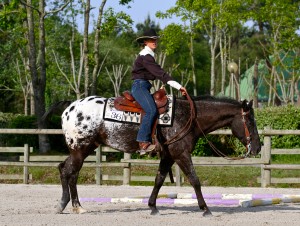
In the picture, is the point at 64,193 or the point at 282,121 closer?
the point at 64,193

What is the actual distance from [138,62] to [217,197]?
3.31m

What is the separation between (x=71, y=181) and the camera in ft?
34.6

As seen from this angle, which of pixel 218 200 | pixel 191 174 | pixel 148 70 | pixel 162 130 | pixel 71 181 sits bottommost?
pixel 218 200

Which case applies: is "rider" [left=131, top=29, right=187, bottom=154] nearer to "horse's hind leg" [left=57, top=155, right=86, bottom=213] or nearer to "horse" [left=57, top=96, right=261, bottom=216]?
"horse" [left=57, top=96, right=261, bottom=216]

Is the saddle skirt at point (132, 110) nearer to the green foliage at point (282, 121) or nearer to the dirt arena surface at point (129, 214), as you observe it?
the dirt arena surface at point (129, 214)

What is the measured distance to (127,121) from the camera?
10.4 metres

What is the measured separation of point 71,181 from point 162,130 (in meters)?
1.47

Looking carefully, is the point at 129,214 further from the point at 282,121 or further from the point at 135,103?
the point at 282,121

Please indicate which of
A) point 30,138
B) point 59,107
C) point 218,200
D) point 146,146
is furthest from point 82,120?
point 30,138

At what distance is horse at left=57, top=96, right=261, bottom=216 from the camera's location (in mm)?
10297

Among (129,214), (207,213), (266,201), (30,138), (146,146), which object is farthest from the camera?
(30,138)

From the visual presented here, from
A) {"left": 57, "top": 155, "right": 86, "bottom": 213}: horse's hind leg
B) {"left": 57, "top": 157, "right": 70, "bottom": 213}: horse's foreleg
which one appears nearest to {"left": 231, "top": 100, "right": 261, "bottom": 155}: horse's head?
{"left": 57, "top": 155, "right": 86, "bottom": 213}: horse's hind leg

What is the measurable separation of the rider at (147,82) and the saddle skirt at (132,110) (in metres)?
0.13

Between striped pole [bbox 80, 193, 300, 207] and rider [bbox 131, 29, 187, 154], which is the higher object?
rider [bbox 131, 29, 187, 154]
